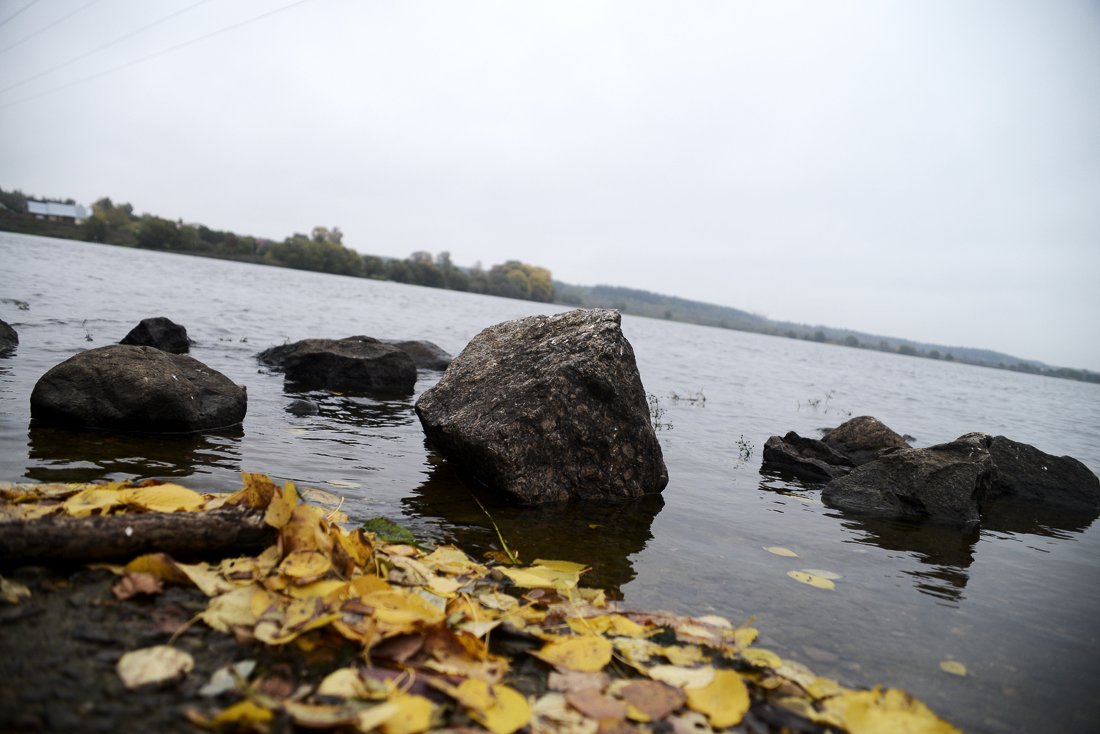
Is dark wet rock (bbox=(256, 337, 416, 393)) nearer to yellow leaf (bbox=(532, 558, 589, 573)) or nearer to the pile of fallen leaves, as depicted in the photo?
the pile of fallen leaves

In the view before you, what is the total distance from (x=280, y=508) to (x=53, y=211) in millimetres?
131524

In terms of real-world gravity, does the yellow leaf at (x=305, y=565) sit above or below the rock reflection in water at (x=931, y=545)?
above

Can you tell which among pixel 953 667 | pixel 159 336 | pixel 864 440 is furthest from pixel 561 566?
pixel 159 336

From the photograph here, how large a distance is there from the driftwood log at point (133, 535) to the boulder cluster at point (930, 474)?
615 cm

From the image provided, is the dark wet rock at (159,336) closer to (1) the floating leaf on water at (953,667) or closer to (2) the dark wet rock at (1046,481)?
(1) the floating leaf on water at (953,667)

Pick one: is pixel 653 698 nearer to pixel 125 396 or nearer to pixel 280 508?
pixel 280 508

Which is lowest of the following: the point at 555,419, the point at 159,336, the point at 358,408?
the point at 358,408

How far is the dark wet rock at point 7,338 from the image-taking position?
9008 mm

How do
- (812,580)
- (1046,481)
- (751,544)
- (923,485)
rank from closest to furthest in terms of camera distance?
(812,580) < (751,544) < (923,485) < (1046,481)

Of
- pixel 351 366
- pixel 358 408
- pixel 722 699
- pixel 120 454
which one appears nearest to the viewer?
pixel 722 699

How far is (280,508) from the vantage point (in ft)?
9.09

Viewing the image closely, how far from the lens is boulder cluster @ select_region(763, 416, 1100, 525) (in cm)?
651

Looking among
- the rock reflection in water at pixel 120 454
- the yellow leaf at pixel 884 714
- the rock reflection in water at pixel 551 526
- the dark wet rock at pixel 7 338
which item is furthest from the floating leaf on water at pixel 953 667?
the dark wet rock at pixel 7 338

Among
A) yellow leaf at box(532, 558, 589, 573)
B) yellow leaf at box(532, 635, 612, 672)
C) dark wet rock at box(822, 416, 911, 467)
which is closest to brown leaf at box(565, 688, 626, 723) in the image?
yellow leaf at box(532, 635, 612, 672)
